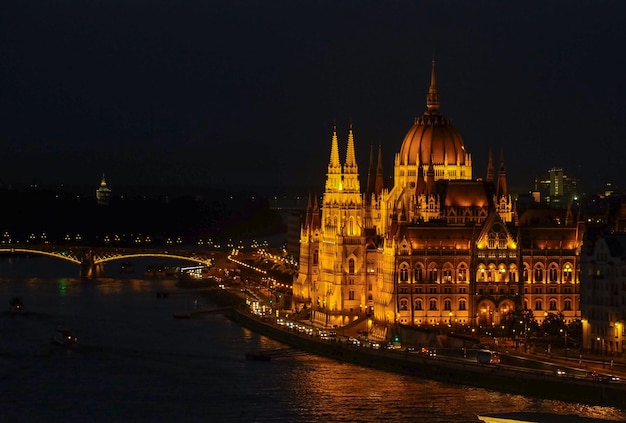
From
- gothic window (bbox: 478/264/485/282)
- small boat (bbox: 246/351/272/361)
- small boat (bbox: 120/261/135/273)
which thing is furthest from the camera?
small boat (bbox: 120/261/135/273)

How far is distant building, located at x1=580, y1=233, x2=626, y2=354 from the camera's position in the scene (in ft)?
248

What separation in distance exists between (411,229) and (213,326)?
14468mm

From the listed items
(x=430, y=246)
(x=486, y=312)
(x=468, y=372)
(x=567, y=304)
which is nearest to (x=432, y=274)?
(x=430, y=246)

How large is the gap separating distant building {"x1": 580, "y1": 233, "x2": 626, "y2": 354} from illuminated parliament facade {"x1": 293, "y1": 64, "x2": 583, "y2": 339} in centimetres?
1083

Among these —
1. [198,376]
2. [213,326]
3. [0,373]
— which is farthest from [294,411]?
[213,326]

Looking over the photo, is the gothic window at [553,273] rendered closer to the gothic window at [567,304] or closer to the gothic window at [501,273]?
the gothic window at [567,304]

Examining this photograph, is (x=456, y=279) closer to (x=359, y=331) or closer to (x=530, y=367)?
(x=359, y=331)

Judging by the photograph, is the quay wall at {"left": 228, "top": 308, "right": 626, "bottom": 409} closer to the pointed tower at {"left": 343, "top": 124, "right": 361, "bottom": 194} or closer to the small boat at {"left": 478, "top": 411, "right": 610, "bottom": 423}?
the pointed tower at {"left": 343, "top": 124, "right": 361, "bottom": 194}

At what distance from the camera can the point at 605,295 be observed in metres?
76.2

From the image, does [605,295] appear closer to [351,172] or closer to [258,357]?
[258,357]

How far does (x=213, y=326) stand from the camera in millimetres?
98875

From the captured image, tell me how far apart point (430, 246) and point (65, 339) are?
16045mm

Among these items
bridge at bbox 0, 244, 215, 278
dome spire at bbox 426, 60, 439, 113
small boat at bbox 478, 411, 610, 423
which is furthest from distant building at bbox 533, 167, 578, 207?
small boat at bbox 478, 411, 610, 423

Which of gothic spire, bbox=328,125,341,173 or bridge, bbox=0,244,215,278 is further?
bridge, bbox=0,244,215,278
